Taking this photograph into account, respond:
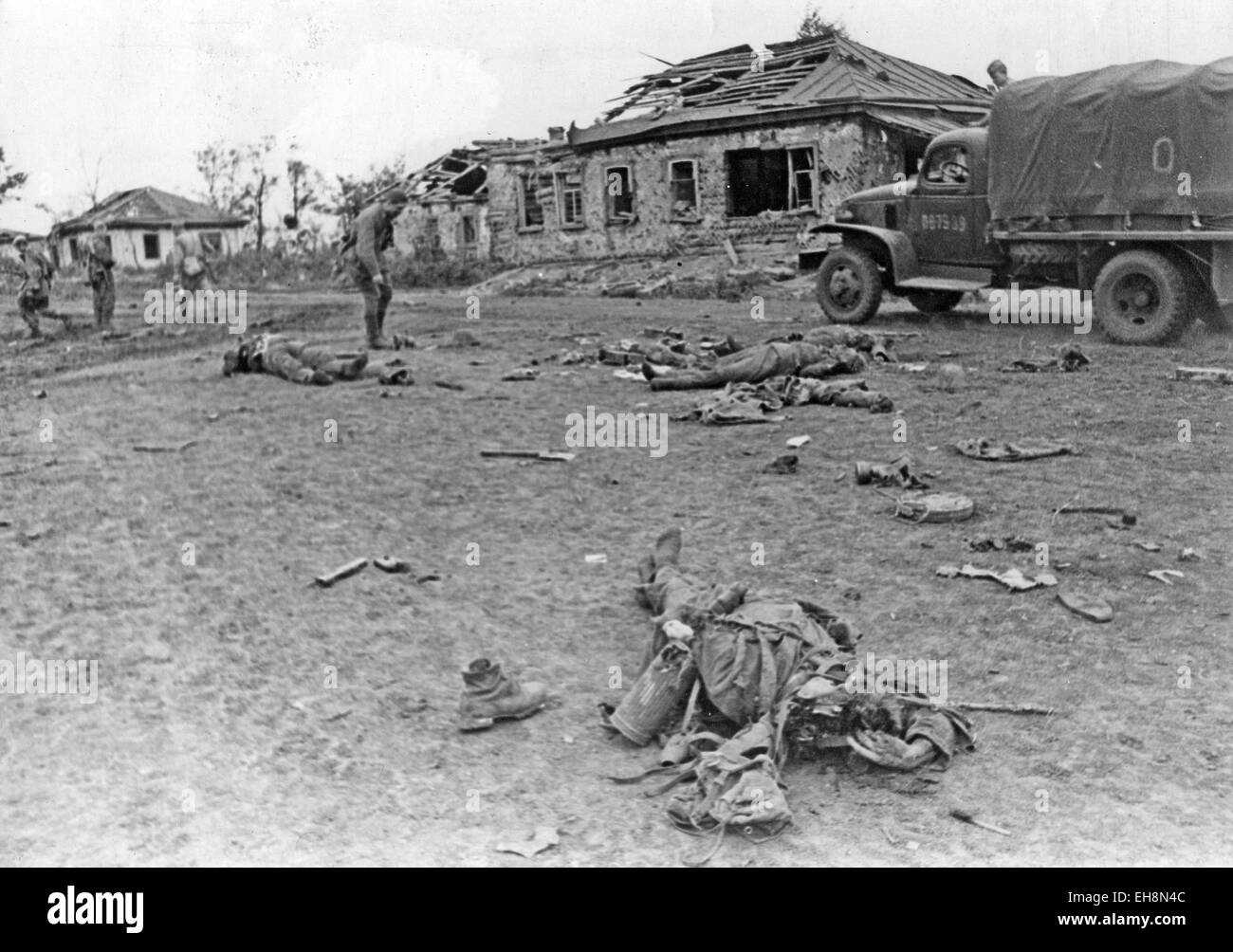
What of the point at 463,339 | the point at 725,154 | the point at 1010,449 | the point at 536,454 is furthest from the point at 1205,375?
the point at 725,154

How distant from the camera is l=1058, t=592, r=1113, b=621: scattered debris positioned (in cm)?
577

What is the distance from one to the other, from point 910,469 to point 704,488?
132 cm

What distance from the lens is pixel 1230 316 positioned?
13.0 m

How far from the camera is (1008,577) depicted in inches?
247

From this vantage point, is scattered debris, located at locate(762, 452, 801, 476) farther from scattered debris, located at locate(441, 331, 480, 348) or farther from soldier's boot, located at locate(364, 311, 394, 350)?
scattered debris, located at locate(441, 331, 480, 348)

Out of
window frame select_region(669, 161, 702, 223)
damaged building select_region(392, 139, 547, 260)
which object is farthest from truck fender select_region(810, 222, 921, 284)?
damaged building select_region(392, 139, 547, 260)

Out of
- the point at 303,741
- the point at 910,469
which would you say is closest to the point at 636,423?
the point at 910,469

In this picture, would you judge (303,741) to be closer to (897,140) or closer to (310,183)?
(897,140)

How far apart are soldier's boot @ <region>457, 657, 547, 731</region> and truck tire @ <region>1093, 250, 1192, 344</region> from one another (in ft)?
30.9

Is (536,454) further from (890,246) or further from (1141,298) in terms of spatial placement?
(1141,298)

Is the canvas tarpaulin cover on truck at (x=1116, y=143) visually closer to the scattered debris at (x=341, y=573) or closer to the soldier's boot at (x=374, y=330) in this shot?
the soldier's boot at (x=374, y=330)

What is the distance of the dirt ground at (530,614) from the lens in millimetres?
4219

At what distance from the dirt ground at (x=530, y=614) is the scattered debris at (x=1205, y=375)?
0.35 meters

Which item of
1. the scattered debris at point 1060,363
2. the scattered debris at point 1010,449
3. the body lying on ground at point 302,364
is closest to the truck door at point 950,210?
the scattered debris at point 1060,363
